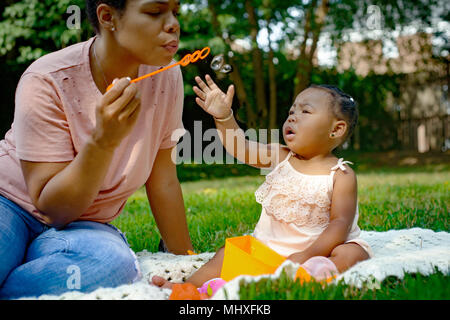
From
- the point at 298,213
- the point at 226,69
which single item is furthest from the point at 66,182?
the point at 298,213

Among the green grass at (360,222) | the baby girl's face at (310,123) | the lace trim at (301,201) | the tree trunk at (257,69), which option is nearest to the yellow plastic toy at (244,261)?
the lace trim at (301,201)

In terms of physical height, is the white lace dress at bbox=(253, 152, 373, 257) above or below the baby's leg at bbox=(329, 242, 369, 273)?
above

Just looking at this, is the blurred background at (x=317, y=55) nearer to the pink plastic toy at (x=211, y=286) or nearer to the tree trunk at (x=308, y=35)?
the tree trunk at (x=308, y=35)

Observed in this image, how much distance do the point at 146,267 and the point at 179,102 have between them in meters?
0.70

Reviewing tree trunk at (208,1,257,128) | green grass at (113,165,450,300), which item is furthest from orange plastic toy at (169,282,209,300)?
tree trunk at (208,1,257,128)

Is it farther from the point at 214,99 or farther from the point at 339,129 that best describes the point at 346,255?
the point at 214,99

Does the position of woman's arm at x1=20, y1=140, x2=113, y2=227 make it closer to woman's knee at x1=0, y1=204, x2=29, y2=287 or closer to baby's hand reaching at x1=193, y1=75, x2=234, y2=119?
woman's knee at x1=0, y1=204, x2=29, y2=287

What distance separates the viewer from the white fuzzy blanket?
4.95ft

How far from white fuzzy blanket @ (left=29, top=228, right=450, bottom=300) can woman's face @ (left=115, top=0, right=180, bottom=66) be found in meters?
0.78

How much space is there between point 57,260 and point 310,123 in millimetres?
1029

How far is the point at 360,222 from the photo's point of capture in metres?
2.84
